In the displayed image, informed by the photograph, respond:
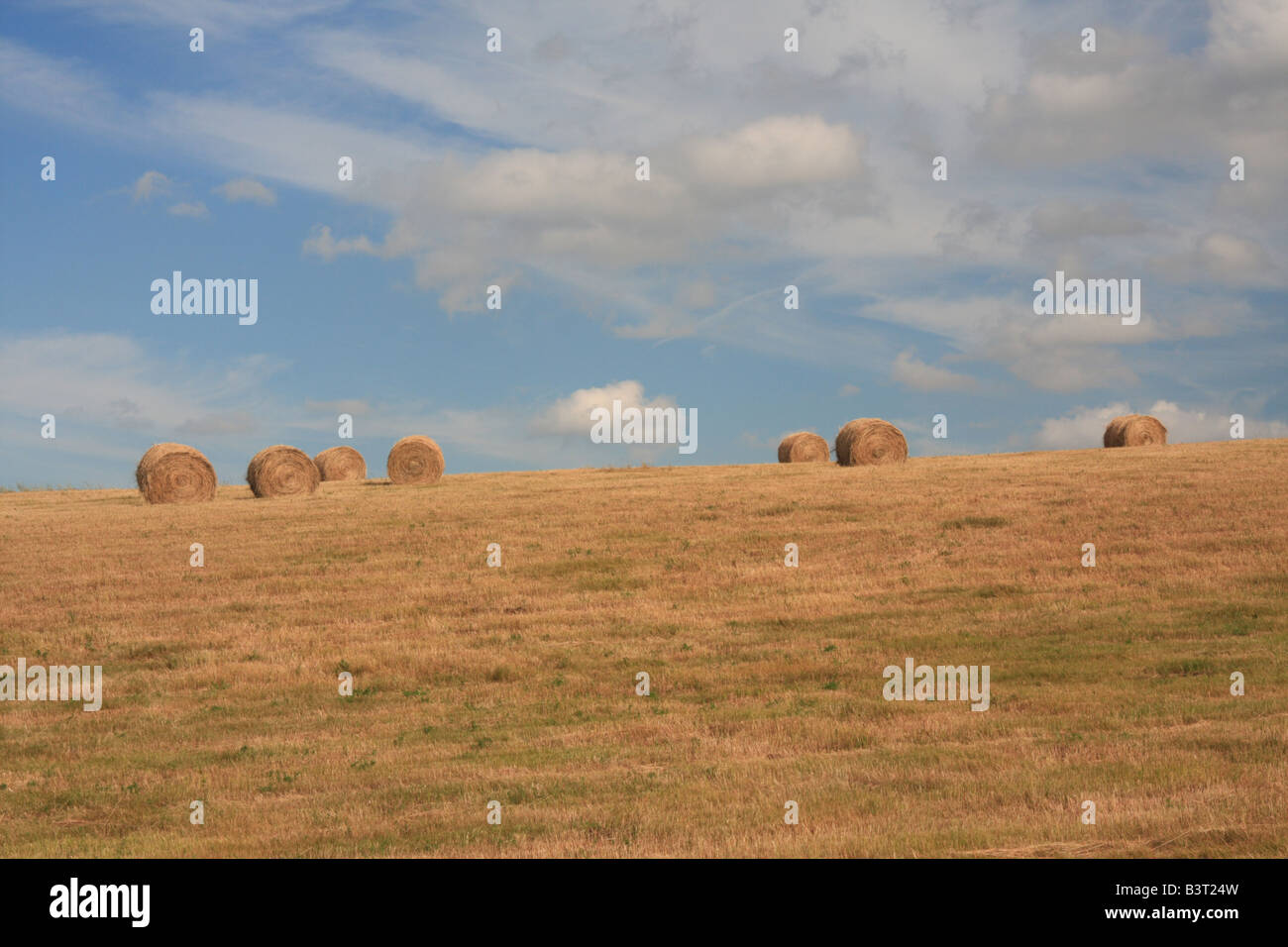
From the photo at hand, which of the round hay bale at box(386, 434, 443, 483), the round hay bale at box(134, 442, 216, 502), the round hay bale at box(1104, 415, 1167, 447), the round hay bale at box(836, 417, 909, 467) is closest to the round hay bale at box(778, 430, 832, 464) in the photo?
the round hay bale at box(836, 417, 909, 467)

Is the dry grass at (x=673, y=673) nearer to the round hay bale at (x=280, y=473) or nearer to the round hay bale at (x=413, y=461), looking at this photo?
the round hay bale at (x=280, y=473)

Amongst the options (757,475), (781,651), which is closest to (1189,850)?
(781,651)

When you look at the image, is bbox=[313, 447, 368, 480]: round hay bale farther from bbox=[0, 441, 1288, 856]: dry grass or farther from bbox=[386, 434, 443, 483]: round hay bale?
bbox=[0, 441, 1288, 856]: dry grass

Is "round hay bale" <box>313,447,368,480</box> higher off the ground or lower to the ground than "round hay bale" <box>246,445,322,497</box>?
higher

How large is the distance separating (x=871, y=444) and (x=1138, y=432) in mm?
14119

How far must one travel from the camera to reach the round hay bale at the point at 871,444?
49062 millimetres

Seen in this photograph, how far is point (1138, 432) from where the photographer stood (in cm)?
5328

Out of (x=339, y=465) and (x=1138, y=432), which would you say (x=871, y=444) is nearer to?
(x=1138, y=432)

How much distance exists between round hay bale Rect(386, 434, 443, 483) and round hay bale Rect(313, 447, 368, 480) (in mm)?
8849

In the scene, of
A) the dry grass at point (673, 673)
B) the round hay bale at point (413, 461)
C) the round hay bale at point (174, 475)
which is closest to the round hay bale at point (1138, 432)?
the dry grass at point (673, 673)

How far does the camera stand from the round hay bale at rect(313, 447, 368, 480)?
59.2 m

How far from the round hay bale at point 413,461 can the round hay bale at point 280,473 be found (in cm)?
410

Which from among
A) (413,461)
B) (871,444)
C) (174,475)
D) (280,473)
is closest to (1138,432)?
(871,444)
